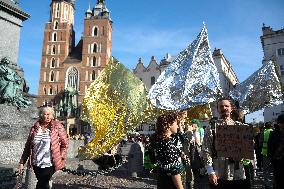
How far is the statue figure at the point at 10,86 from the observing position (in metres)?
9.18

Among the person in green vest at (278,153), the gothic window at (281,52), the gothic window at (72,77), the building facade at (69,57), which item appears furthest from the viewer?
the gothic window at (72,77)

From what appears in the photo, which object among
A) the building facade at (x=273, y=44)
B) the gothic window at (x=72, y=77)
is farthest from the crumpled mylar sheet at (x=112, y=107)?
the gothic window at (x=72, y=77)

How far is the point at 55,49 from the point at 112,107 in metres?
74.2

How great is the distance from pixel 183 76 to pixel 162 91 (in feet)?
2.17

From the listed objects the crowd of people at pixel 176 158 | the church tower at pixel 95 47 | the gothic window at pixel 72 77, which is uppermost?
the church tower at pixel 95 47

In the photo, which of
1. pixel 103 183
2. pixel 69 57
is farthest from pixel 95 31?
pixel 103 183

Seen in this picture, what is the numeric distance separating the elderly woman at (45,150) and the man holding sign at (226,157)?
210 cm

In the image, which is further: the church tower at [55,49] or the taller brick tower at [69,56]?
the church tower at [55,49]

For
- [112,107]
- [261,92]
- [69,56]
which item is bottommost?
[112,107]

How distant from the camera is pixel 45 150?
4484mm

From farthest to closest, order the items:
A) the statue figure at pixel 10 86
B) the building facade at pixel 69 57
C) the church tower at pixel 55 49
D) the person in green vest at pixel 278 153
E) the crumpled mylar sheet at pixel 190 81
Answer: the church tower at pixel 55 49 < the building facade at pixel 69 57 < the statue figure at pixel 10 86 < the crumpled mylar sheet at pixel 190 81 < the person in green vest at pixel 278 153

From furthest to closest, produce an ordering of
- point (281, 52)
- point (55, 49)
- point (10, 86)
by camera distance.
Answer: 1. point (55, 49)
2. point (281, 52)
3. point (10, 86)

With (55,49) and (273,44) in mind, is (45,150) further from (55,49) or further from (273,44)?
(55,49)

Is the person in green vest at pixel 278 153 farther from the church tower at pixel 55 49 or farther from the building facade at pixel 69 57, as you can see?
the church tower at pixel 55 49
